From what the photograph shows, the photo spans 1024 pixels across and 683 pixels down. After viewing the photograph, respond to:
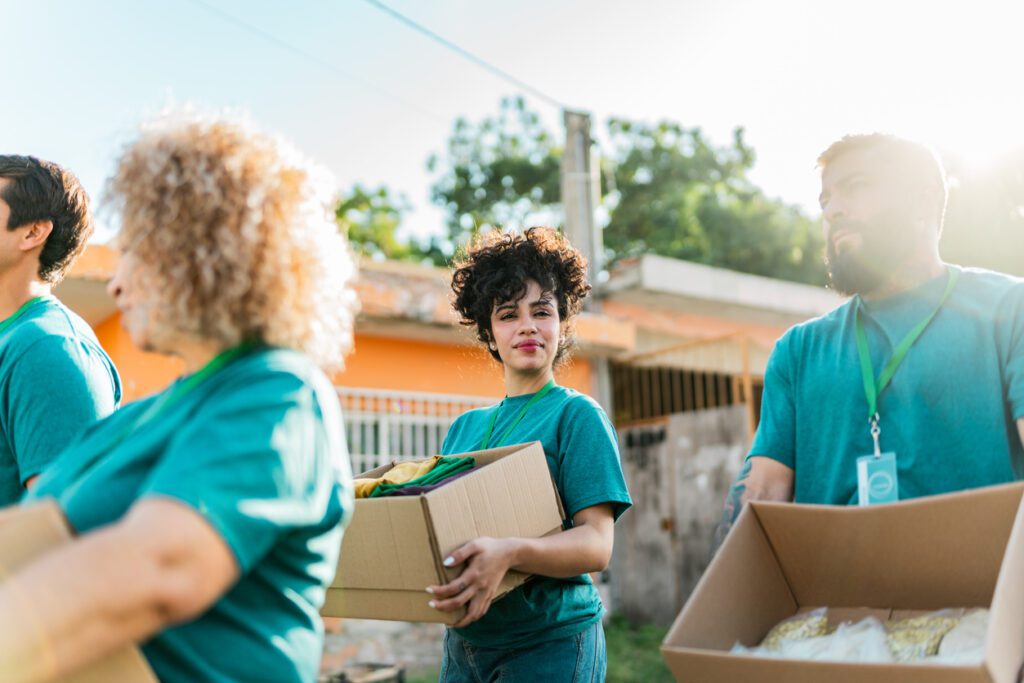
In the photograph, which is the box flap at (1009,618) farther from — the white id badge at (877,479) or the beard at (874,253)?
the beard at (874,253)

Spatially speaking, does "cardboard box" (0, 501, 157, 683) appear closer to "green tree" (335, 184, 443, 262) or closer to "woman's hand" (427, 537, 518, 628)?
"woman's hand" (427, 537, 518, 628)

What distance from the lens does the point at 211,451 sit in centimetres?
103

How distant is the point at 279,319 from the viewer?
1.18 m

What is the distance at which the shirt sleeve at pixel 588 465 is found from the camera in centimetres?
197

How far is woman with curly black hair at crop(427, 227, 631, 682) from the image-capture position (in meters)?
1.81

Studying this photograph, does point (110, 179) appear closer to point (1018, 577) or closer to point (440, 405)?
point (1018, 577)

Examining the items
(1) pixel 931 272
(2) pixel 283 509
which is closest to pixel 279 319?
(2) pixel 283 509

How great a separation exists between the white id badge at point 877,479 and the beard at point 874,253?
395 mm

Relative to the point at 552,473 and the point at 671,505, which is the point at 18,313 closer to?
the point at 552,473

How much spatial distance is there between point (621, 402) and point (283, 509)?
8.69 m

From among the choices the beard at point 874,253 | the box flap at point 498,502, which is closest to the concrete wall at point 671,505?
the beard at point 874,253

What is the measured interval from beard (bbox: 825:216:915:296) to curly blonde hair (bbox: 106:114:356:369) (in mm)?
1224

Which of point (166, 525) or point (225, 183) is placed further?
point (225, 183)

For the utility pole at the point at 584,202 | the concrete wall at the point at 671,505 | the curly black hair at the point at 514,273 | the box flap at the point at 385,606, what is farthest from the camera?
the utility pole at the point at 584,202
